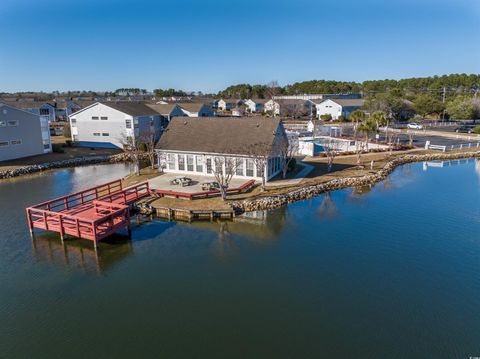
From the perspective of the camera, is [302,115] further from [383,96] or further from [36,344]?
[36,344]

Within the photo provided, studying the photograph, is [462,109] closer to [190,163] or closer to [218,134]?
[218,134]

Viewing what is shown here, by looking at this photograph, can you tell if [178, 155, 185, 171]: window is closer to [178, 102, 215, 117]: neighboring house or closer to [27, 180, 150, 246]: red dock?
→ [27, 180, 150, 246]: red dock

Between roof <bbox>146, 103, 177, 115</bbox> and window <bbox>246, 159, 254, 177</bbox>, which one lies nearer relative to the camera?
window <bbox>246, 159, 254, 177</bbox>

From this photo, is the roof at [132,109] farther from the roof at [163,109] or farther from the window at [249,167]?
the window at [249,167]

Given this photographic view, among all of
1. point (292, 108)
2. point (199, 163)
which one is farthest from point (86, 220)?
point (292, 108)

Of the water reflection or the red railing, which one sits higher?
the red railing

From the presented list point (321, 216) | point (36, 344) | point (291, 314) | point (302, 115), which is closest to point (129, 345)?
point (36, 344)

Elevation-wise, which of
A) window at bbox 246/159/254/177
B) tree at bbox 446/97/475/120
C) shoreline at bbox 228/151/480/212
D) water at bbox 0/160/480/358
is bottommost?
water at bbox 0/160/480/358

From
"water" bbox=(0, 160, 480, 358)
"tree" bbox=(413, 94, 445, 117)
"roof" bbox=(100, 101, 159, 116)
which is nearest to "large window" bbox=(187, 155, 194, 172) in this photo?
"water" bbox=(0, 160, 480, 358)

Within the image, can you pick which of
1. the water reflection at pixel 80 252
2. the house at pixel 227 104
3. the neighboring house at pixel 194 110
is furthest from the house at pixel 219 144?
the house at pixel 227 104
